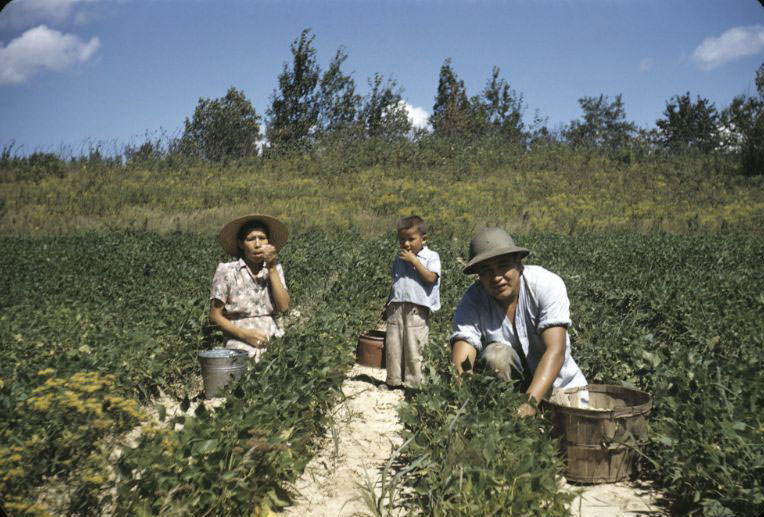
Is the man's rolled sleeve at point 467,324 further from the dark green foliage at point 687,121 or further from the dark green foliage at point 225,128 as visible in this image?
the dark green foliage at point 687,121

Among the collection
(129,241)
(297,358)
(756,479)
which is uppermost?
(129,241)

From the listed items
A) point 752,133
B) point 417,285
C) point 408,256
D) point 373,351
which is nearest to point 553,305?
point 408,256

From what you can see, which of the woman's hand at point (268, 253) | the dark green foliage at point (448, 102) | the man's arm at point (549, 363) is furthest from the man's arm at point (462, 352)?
the dark green foliage at point (448, 102)

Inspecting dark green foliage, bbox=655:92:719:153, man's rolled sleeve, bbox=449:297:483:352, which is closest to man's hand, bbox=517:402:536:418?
man's rolled sleeve, bbox=449:297:483:352

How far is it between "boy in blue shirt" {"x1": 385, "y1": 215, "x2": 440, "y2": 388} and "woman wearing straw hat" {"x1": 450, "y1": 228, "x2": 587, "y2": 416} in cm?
146

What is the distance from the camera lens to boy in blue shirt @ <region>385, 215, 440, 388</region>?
16.8ft

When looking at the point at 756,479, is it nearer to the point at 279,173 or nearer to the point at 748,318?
the point at 748,318

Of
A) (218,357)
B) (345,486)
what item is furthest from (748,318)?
(218,357)

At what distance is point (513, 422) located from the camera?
2.82m

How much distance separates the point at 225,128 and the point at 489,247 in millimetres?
40380

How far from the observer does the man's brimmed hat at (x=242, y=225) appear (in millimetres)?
4723

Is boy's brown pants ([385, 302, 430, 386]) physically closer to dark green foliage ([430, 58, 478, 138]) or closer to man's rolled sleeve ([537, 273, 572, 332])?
man's rolled sleeve ([537, 273, 572, 332])

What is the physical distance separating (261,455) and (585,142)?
28.0 m

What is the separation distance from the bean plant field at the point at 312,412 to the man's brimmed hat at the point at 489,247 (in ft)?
2.03
